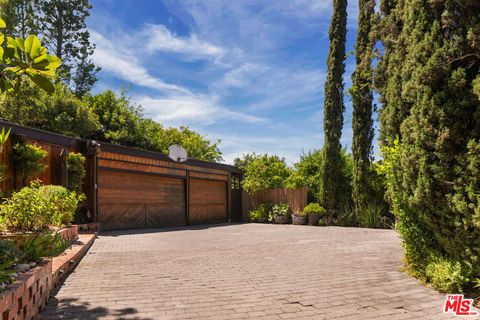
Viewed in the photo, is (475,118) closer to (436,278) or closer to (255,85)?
(436,278)

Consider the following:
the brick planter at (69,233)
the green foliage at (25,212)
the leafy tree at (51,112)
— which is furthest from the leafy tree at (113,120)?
the green foliage at (25,212)

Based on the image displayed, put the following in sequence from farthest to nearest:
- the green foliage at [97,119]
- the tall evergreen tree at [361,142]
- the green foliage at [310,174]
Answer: the green foliage at [310,174] → the green foliage at [97,119] → the tall evergreen tree at [361,142]

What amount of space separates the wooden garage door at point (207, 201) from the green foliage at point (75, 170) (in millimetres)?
6377

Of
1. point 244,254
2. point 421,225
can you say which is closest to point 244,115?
point 244,254

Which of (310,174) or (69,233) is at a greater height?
(310,174)

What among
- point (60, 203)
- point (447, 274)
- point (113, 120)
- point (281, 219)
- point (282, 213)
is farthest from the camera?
point (113, 120)

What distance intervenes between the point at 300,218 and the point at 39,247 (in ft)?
43.6

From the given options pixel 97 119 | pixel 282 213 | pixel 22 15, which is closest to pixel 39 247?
pixel 282 213

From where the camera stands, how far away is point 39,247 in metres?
4.13

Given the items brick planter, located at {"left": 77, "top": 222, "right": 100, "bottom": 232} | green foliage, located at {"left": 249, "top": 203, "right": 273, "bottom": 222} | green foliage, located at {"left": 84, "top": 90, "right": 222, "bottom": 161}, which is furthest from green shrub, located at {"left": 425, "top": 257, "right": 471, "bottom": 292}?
green foliage, located at {"left": 84, "top": 90, "right": 222, "bottom": 161}

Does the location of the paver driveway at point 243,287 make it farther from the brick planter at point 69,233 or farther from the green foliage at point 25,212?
the green foliage at point 25,212

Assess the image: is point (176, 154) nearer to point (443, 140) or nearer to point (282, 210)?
point (282, 210)

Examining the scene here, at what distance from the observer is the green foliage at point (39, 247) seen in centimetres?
388

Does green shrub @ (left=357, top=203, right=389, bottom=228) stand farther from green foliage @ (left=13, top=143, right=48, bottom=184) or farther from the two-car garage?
green foliage @ (left=13, top=143, right=48, bottom=184)
